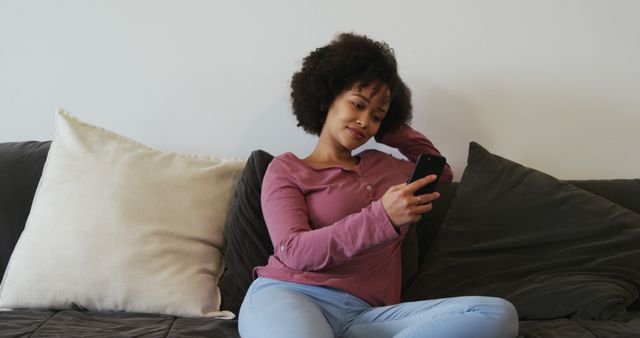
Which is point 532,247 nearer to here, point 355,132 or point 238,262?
point 355,132

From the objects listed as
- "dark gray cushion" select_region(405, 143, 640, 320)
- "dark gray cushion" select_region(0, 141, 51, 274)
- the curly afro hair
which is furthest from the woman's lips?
"dark gray cushion" select_region(0, 141, 51, 274)

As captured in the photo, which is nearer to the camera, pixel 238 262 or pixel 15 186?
pixel 238 262

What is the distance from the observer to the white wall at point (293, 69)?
189 cm

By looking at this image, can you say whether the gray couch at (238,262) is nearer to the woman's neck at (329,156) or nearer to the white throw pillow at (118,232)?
the white throw pillow at (118,232)

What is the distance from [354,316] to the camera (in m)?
1.31

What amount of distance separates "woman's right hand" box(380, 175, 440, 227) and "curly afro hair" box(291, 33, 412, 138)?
1.34ft

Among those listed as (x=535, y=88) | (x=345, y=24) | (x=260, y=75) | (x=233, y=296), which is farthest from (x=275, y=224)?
(x=535, y=88)

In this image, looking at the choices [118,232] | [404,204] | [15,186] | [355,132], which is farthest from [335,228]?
[15,186]

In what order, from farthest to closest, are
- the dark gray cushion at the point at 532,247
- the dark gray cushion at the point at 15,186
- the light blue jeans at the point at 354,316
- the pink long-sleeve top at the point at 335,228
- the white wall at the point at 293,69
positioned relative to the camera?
1. the white wall at the point at 293,69
2. the dark gray cushion at the point at 15,186
3. the dark gray cushion at the point at 532,247
4. the pink long-sleeve top at the point at 335,228
5. the light blue jeans at the point at 354,316

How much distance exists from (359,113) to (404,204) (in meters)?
0.39

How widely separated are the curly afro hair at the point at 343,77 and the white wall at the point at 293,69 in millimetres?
236

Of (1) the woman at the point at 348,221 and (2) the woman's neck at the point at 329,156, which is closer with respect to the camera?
(1) the woman at the point at 348,221

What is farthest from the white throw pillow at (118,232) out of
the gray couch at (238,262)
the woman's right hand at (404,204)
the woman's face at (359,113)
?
the woman's right hand at (404,204)

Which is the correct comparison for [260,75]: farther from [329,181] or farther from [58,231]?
[58,231]
